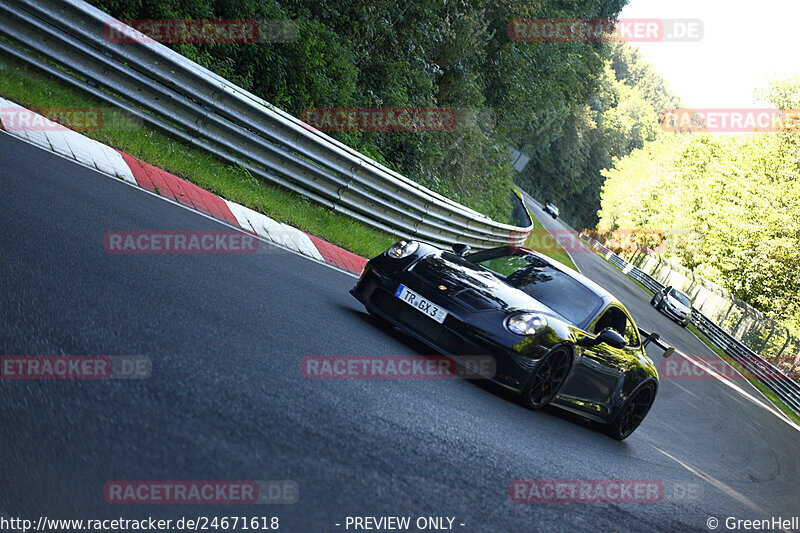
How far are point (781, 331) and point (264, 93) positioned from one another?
2594 centimetres

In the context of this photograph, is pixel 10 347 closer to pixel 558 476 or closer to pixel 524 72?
pixel 558 476

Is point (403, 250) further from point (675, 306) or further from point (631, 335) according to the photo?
point (675, 306)

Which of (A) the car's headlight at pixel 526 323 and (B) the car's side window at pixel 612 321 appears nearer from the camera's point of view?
(A) the car's headlight at pixel 526 323

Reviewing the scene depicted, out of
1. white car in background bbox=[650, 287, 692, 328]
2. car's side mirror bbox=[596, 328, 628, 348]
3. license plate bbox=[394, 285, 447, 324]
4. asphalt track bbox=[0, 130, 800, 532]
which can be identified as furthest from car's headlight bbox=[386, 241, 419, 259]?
white car in background bbox=[650, 287, 692, 328]

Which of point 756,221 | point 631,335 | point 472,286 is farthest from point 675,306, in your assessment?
point 472,286

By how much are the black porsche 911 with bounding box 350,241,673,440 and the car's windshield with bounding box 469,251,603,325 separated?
11 mm

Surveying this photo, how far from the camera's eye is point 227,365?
4.00 metres

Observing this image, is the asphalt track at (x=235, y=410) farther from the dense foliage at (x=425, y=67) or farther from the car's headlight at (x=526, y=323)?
the dense foliage at (x=425, y=67)

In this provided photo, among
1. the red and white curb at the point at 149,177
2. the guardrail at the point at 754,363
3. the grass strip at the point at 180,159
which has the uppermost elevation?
the guardrail at the point at 754,363

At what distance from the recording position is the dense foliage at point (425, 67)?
13023 mm

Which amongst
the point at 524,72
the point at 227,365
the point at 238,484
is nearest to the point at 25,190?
the point at 227,365

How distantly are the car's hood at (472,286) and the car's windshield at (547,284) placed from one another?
254mm

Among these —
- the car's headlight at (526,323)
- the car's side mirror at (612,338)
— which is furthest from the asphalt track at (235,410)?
the car's side mirror at (612,338)

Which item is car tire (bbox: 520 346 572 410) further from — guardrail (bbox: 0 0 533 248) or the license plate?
guardrail (bbox: 0 0 533 248)
